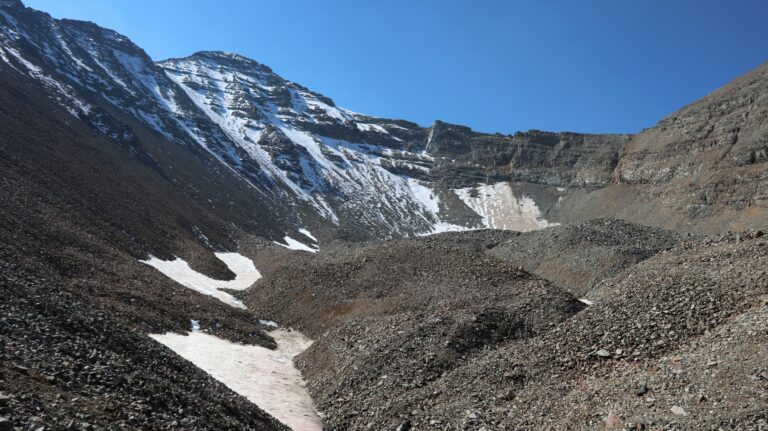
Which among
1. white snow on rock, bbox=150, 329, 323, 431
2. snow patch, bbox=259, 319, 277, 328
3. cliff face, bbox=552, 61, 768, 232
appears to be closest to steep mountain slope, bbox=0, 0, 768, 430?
snow patch, bbox=259, 319, 277, 328

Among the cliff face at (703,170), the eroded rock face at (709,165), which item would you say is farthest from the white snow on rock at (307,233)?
the eroded rock face at (709,165)

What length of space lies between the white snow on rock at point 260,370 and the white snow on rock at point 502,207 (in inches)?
4007

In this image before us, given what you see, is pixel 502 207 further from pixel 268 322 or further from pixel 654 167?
pixel 268 322

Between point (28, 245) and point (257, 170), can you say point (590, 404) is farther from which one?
point (257, 170)

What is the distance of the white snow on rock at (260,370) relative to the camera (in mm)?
20188

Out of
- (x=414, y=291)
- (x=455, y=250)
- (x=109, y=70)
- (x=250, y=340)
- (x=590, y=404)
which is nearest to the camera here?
(x=590, y=404)

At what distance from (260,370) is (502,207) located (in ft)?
392

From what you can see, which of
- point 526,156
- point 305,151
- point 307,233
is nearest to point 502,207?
point 526,156

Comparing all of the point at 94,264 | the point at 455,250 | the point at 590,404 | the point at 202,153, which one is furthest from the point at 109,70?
the point at 590,404

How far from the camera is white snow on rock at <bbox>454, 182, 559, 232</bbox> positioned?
127000 mm

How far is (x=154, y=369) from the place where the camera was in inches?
635

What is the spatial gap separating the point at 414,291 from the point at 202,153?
348 feet

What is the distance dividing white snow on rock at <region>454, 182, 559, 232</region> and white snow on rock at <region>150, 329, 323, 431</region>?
334ft

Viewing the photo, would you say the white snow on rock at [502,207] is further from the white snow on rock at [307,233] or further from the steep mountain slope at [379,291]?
the white snow on rock at [307,233]
